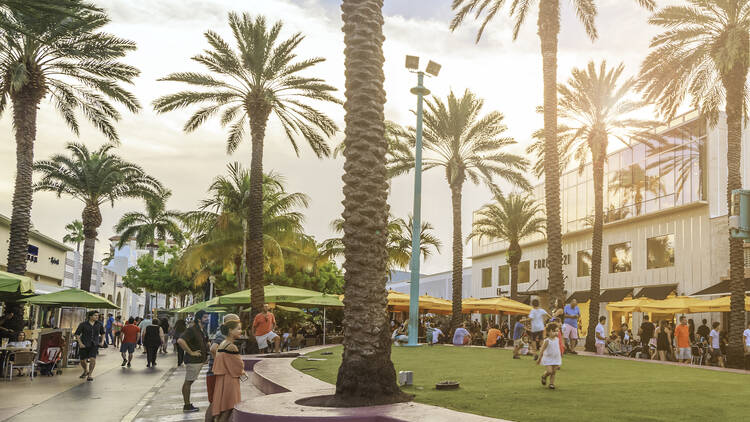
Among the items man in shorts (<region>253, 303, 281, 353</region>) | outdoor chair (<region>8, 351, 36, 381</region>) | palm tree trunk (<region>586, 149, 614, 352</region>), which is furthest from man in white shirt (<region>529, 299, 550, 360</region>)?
palm tree trunk (<region>586, 149, 614, 352</region>)

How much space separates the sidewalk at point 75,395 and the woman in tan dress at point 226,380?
298 centimetres

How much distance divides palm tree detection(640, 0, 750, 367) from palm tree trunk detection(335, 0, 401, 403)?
53.8ft

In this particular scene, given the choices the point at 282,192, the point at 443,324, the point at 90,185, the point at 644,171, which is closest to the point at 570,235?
the point at 644,171

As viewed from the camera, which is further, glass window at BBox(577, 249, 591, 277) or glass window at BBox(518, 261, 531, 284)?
glass window at BBox(518, 261, 531, 284)

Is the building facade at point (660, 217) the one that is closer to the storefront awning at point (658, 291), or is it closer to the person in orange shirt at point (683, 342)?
the storefront awning at point (658, 291)

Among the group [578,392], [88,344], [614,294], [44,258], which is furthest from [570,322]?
[44,258]

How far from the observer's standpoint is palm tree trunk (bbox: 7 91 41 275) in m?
22.5

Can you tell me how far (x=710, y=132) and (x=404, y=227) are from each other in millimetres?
19557

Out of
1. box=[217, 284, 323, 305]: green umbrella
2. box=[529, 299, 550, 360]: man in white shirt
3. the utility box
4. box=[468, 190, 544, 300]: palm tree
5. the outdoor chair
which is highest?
box=[468, 190, 544, 300]: palm tree

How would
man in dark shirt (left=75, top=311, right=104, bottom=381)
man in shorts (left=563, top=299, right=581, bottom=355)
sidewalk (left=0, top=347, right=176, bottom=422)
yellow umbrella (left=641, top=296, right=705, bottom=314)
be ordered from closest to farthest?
sidewalk (left=0, top=347, right=176, bottom=422) < man in dark shirt (left=75, top=311, right=104, bottom=381) < man in shorts (left=563, top=299, right=581, bottom=355) < yellow umbrella (left=641, top=296, right=705, bottom=314)

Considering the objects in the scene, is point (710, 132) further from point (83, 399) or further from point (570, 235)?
point (83, 399)

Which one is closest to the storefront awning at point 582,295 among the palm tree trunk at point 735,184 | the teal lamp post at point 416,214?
the palm tree trunk at point 735,184

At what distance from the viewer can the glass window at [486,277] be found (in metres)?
62.8

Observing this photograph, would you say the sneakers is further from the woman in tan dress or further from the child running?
the child running
